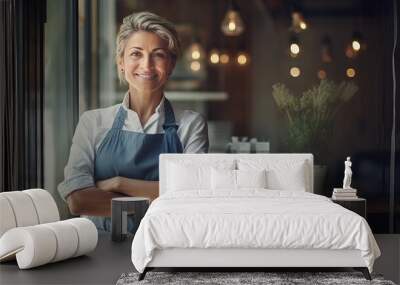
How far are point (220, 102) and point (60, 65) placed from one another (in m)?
1.81

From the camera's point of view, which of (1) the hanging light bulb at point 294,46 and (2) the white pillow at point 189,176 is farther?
(1) the hanging light bulb at point 294,46

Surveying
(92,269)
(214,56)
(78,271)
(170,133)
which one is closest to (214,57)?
(214,56)

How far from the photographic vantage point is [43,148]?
7.90 m

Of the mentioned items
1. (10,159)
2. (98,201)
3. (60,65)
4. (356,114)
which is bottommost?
(98,201)

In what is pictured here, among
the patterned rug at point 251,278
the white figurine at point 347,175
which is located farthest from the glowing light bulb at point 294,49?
the patterned rug at point 251,278

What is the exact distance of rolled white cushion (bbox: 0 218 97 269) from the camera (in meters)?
5.54

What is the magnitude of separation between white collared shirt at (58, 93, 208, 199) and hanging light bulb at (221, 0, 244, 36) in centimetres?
98

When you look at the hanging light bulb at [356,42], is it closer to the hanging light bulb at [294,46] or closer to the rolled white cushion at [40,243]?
the hanging light bulb at [294,46]

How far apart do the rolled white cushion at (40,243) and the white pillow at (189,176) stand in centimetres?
150

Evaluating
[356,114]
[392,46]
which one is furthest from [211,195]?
[392,46]

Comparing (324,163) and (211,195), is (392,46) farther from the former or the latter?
(211,195)

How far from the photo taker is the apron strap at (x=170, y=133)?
7848 mm

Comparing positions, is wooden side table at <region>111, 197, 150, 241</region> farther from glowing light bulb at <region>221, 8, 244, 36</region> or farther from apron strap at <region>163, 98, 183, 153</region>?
glowing light bulb at <region>221, 8, 244, 36</region>

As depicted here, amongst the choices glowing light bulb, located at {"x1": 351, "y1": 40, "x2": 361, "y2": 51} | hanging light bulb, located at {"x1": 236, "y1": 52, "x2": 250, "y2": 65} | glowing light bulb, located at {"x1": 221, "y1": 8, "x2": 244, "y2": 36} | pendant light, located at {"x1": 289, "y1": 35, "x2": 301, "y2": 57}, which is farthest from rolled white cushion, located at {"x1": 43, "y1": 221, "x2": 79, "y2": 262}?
glowing light bulb, located at {"x1": 351, "y1": 40, "x2": 361, "y2": 51}
